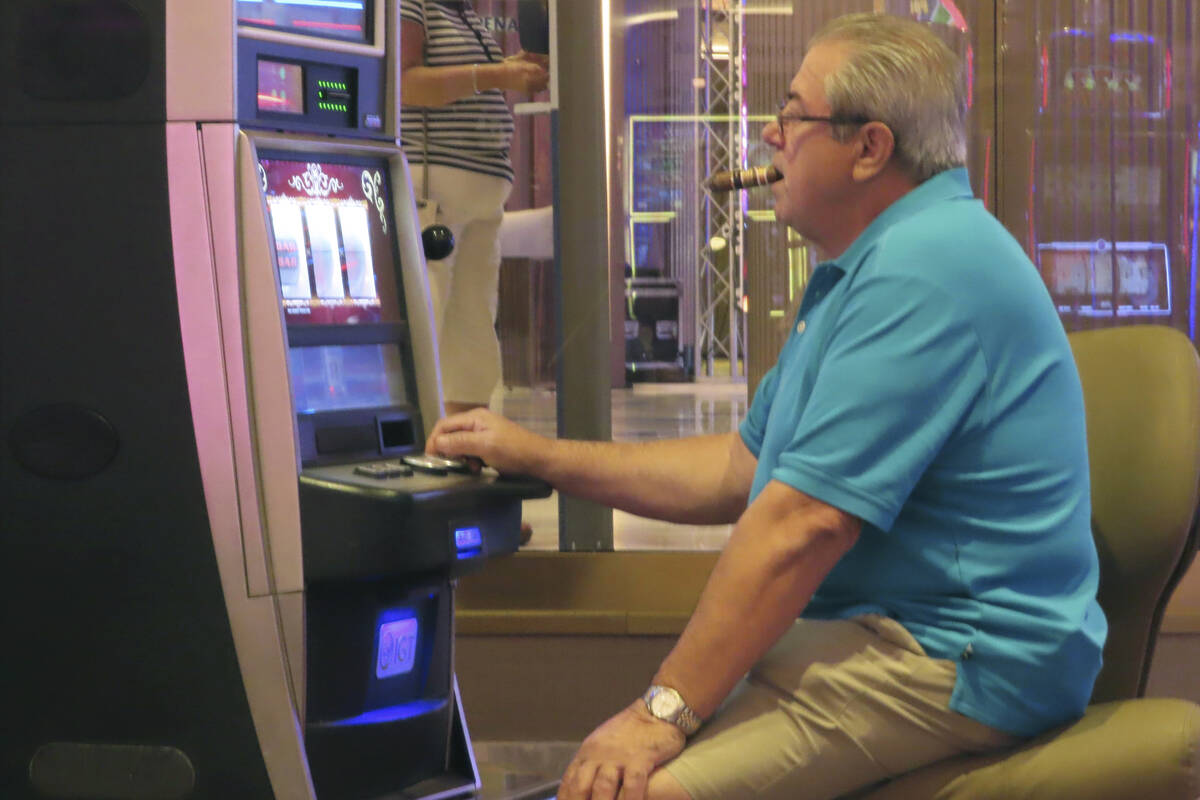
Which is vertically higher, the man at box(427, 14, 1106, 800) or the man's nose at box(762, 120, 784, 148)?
the man's nose at box(762, 120, 784, 148)

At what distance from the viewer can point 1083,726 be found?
144 cm

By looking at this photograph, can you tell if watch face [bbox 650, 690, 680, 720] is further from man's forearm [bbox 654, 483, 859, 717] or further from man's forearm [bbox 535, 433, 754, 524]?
man's forearm [bbox 535, 433, 754, 524]

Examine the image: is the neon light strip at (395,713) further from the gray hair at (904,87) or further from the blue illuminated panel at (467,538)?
the gray hair at (904,87)

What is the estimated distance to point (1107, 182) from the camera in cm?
353

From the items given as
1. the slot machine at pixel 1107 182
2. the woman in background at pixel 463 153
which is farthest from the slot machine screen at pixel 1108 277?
the woman in background at pixel 463 153

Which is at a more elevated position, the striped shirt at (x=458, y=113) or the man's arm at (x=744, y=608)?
the striped shirt at (x=458, y=113)

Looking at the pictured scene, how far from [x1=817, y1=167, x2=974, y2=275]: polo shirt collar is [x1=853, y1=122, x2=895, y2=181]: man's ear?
43 mm

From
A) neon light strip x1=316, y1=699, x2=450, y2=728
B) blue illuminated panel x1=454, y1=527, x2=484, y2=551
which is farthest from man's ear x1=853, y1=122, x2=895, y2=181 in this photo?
neon light strip x1=316, y1=699, x2=450, y2=728

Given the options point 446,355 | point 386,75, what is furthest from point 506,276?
point 386,75

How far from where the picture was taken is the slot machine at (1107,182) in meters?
3.50

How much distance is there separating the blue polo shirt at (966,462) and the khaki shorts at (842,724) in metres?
0.03

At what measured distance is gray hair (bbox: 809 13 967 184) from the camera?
1.50 m

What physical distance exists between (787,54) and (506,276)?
0.87 m

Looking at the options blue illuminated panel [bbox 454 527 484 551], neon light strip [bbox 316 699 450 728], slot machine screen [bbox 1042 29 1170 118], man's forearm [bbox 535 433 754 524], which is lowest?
neon light strip [bbox 316 699 450 728]
